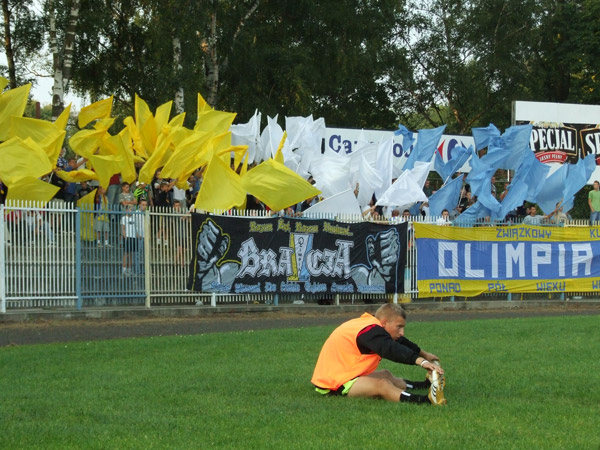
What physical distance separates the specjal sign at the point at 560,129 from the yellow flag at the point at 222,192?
11.8 metres

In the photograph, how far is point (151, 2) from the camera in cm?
2822

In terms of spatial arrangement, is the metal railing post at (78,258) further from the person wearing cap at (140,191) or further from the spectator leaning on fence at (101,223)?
the person wearing cap at (140,191)

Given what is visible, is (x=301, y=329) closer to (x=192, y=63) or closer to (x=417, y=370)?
(x=417, y=370)

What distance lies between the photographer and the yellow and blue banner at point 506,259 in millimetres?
21906

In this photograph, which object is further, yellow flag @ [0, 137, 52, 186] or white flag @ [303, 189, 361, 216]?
white flag @ [303, 189, 361, 216]

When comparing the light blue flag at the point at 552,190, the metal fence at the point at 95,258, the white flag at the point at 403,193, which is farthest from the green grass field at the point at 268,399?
the light blue flag at the point at 552,190

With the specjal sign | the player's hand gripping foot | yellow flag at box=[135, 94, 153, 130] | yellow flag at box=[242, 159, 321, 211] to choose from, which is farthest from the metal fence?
the specjal sign

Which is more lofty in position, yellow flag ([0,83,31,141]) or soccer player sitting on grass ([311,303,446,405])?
yellow flag ([0,83,31,141])

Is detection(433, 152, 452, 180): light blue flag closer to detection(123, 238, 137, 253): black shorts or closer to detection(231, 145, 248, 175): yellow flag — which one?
detection(231, 145, 248, 175): yellow flag

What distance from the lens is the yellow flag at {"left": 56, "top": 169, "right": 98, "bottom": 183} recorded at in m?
19.4

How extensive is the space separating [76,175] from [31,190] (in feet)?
6.50

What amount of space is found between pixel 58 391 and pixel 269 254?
33.4 feet

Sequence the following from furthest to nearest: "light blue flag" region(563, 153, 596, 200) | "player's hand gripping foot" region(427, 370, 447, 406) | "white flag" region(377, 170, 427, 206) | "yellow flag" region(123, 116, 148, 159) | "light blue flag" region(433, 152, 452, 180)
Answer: "light blue flag" region(433, 152, 452, 180) < "light blue flag" region(563, 153, 596, 200) < "white flag" region(377, 170, 427, 206) < "yellow flag" region(123, 116, 148, 159) < "player's hand gripping foot" region(427, 370, 447, 406)

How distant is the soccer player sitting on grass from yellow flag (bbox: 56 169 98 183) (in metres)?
11.4
